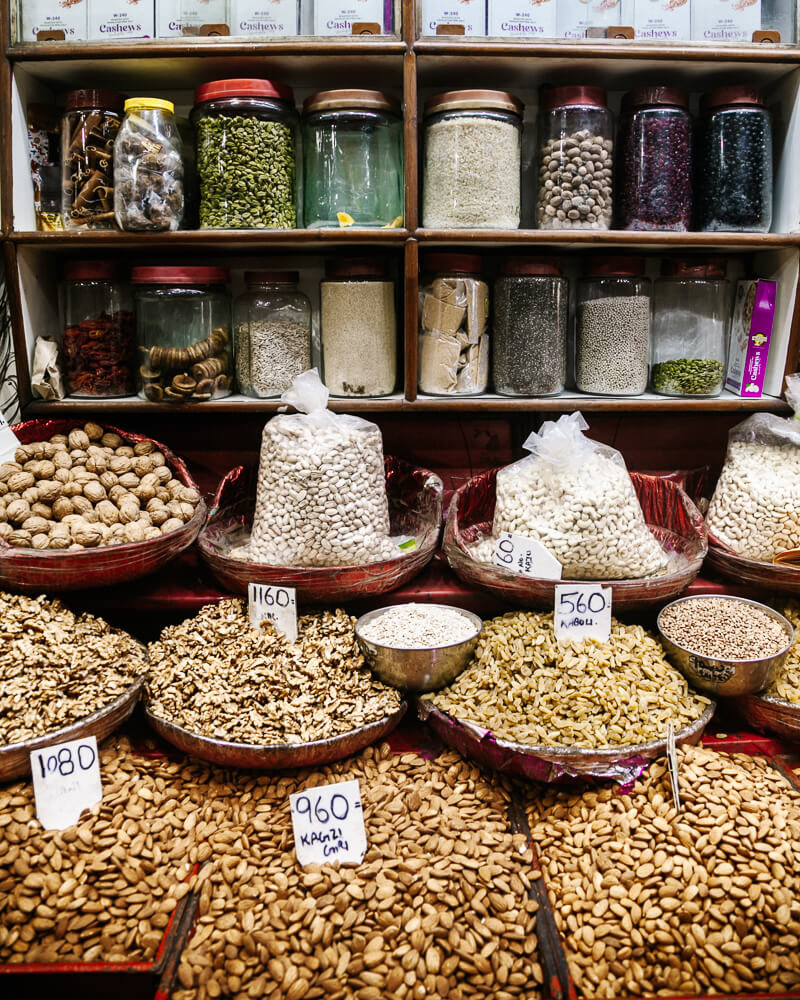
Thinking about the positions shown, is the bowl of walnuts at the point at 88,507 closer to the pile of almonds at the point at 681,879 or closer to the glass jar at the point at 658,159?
the pile of almonds at the point at 681,879

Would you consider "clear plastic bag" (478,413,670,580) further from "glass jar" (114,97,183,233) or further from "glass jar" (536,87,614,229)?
"glass jar" (114,97,183,233)

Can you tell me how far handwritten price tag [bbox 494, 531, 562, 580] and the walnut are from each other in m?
0.96

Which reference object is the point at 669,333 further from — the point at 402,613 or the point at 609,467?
the point at 402,613

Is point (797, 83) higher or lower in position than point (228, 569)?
higher

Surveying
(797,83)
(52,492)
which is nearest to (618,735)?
(52,492)

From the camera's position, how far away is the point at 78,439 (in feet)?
5.63

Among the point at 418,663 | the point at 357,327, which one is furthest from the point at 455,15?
the point at 418,663

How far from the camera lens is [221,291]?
70.9 inches

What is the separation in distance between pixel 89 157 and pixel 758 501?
164cm

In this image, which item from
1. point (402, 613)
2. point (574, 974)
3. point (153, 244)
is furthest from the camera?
point (153, 244)

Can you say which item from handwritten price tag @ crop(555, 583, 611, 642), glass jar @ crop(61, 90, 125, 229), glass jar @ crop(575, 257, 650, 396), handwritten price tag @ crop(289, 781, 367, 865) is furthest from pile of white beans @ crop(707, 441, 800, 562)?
glass jar @ crop(61, 90, 125, 229)

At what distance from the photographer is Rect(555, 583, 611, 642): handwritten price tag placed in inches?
58.2

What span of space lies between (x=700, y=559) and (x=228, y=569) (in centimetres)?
99

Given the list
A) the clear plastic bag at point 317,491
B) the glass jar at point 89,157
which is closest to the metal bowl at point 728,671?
the clear plastic bag at point 317,491
